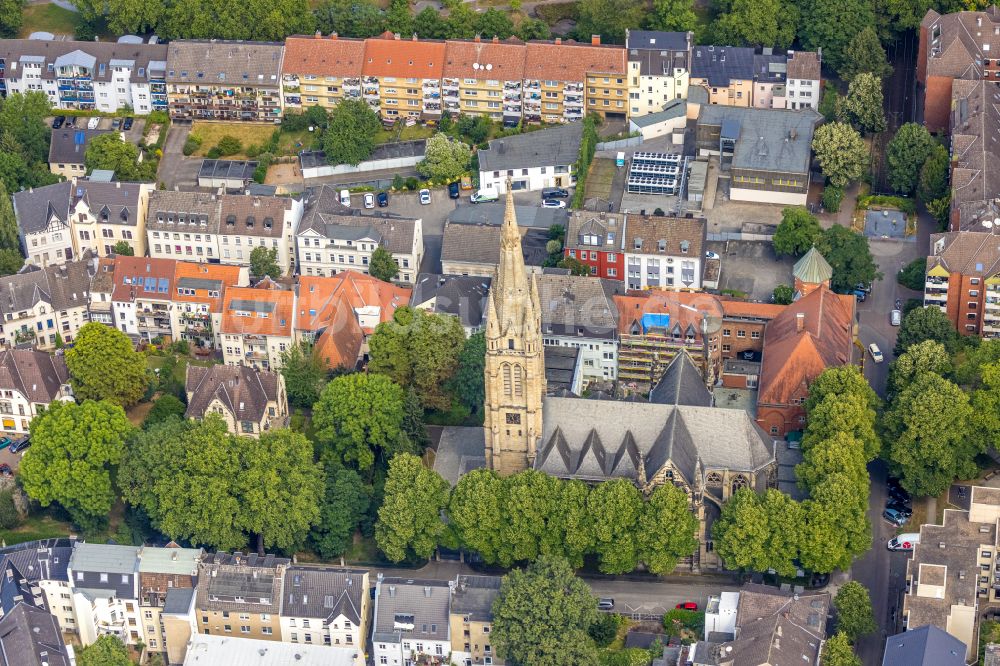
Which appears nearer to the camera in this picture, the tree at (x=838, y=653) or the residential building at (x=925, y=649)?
the residential building at (x=925, y=649)

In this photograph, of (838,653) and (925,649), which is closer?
(925,649)

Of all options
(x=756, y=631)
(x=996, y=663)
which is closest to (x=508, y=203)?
(x=756, y=631)

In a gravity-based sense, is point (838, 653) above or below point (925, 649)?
below

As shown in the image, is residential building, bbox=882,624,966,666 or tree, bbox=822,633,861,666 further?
tree, bbox=822,633,861,666
